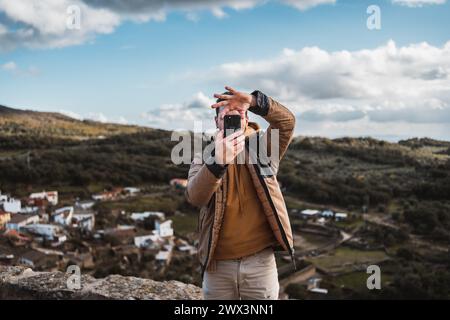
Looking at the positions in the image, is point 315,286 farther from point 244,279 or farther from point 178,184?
point 178,184

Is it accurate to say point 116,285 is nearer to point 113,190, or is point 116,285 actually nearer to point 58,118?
point 113,190

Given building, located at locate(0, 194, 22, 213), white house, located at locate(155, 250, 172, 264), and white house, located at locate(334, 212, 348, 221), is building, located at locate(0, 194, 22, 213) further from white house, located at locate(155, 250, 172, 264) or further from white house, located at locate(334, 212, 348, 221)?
white house, located at locate(334, 212, 348, 221)

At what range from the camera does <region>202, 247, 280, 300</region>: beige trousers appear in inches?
→ 84.5

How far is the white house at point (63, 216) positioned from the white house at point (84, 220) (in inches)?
11.2

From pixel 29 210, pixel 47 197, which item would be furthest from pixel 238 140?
pixel 47 197

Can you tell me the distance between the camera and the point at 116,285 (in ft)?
12.4

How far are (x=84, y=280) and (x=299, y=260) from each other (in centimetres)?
1859

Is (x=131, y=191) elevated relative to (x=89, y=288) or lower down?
lower down

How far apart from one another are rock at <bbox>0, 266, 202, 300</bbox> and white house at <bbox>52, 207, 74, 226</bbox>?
71.8ft

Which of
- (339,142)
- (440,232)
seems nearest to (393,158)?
(339,142)

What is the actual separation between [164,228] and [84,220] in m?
4.45

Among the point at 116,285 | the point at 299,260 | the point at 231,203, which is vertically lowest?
the point at 299,260

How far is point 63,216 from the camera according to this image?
2603 cm

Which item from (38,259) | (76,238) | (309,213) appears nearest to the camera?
(38,259)
